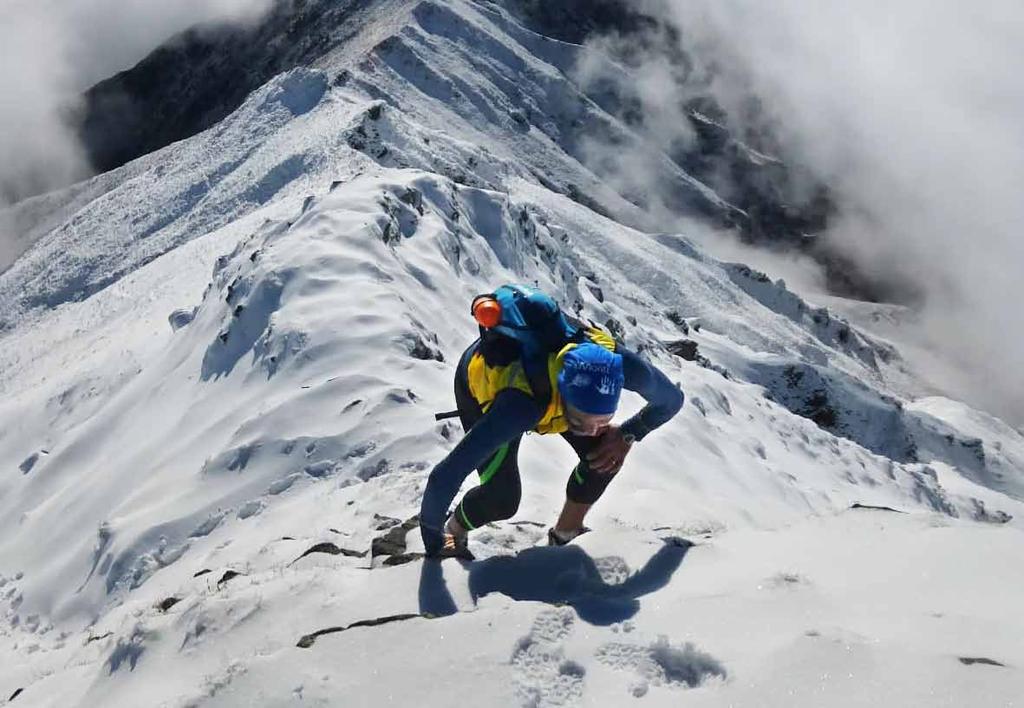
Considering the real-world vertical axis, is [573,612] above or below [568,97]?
above

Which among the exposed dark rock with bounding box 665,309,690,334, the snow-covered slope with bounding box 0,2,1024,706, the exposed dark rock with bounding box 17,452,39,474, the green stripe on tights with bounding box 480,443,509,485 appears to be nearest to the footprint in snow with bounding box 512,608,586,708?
the snow-covered slope with bounding box 0,2,1024,706

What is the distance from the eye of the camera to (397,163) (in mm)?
43469

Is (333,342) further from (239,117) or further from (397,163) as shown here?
(239,117)

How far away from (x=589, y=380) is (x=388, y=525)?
3.43 m

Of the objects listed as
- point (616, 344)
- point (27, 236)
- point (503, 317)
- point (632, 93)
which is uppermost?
point (503, 317)

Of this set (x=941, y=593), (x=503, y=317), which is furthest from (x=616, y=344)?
(x=941, y=593)

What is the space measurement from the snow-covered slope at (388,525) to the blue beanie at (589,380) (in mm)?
1198

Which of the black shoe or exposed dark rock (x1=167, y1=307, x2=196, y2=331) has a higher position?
the black shoe

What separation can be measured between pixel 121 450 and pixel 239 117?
45.2m

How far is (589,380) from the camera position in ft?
19.5

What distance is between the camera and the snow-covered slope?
4.84m

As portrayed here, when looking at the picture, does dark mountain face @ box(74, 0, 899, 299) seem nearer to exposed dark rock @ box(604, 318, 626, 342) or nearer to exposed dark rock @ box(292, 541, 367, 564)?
exposed dark rock @ box(604, 318, 626, 342)

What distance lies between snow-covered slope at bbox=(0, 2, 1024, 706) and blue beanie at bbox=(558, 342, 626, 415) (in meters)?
1.20

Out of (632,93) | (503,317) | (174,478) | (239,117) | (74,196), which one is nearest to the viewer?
(503,317)
